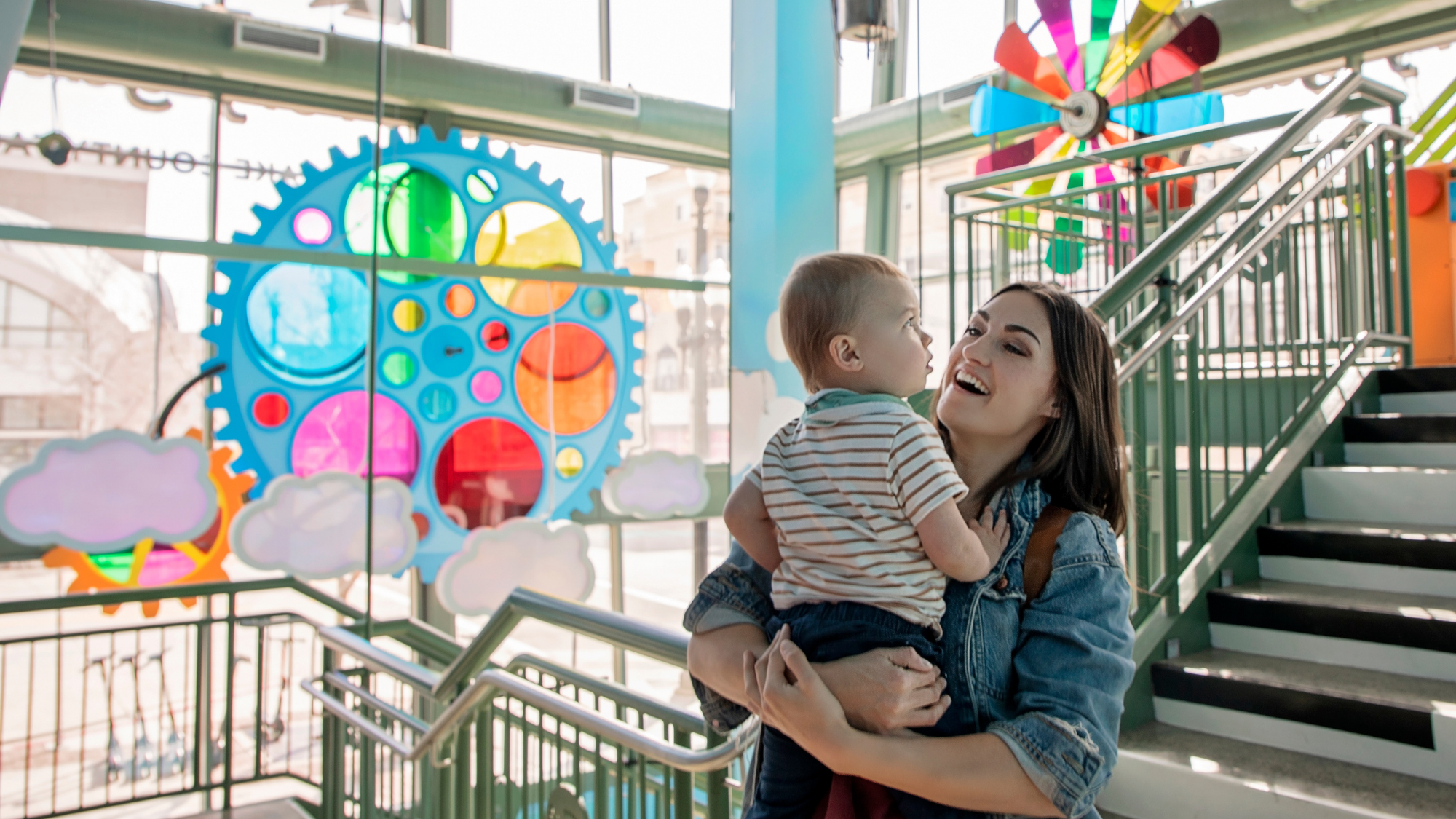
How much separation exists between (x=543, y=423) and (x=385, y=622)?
134 centimetres

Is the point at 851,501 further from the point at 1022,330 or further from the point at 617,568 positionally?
the point at 617,568

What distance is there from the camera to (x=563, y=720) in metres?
2.32

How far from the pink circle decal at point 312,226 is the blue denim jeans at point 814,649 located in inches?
162

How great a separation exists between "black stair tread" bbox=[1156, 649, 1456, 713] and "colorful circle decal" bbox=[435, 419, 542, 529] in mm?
3216

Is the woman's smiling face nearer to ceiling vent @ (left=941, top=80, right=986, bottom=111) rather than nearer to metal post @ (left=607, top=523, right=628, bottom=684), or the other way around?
metal post @ (left=607, top=523, right=628, bottom=684)

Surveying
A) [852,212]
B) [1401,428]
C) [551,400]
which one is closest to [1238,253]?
[1401,428]

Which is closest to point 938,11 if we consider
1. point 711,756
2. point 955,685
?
point 711,756

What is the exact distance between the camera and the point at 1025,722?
0.95m

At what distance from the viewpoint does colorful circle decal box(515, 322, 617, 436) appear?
5.11 metres

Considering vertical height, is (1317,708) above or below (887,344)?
below

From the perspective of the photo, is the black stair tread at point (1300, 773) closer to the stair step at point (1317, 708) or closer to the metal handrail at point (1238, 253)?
the stair step at point (1317, 708)

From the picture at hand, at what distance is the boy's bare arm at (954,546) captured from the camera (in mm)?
1023

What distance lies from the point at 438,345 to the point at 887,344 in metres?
4.11

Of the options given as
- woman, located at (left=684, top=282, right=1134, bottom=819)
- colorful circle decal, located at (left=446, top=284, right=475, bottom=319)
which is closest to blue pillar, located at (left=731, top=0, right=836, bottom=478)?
colorful circle decal, located at (left=446, top=284, right=475, bottom=319)
